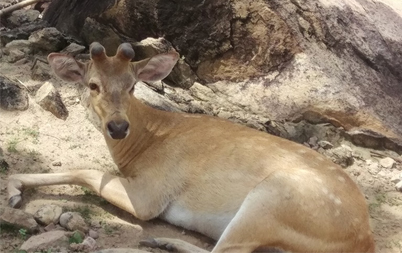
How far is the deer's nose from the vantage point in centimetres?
571

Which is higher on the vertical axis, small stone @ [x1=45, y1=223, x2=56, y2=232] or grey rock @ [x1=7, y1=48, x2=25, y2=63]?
grey rock @ [x1=7, y1=48, x2=25, y2=63]

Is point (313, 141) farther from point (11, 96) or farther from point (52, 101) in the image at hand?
point (11, 96)

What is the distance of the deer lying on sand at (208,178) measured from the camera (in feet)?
16.9

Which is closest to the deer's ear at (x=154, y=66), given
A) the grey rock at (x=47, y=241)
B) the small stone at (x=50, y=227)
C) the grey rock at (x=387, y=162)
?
the small stone at (x=50, y=227)

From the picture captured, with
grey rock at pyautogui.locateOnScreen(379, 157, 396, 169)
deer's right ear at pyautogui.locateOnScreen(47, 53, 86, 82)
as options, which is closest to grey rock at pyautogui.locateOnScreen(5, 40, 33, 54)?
deer's right ear at pyautogui.locateOnScreen(47, 53, 86, 82)

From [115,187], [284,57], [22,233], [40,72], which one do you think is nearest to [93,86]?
[115,187]

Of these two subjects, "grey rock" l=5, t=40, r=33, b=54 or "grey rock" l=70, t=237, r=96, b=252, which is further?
"grey rock" l=5, t=40, r=33, b=54

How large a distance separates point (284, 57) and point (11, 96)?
339cm

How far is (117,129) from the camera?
5.71 metres

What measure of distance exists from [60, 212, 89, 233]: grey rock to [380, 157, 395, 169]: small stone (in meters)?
3.89

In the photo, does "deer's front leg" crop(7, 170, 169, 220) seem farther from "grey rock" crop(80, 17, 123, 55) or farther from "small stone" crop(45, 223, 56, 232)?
"grey rock" crop(80, 17, 123, 55)

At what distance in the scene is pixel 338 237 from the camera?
16.8ft

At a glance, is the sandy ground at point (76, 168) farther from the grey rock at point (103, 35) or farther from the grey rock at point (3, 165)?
the grey rock at point (103, 35)

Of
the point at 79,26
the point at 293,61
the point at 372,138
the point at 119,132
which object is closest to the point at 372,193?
the point at 372,138
